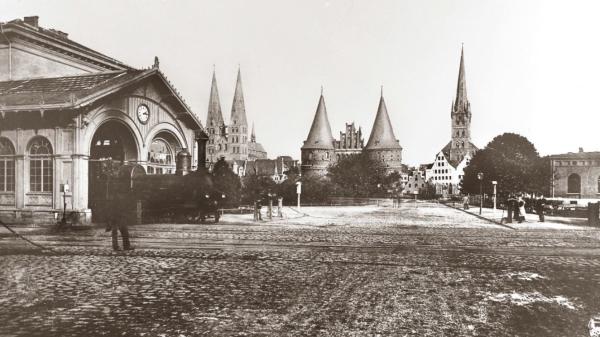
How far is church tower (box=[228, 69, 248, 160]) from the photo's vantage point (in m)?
145

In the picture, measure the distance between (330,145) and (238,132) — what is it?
148 ft

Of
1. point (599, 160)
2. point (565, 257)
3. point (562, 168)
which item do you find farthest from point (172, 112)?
point (562, 168)

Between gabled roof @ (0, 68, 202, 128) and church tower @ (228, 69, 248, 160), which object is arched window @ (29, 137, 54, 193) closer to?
gabled roof @ (0, 68, 202, 128)

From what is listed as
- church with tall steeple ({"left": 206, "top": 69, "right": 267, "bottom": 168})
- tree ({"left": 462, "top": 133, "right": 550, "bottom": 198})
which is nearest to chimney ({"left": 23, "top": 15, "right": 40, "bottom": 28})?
tree ({"left": 462, "top": 133, "right": 550, "bottom": 198})

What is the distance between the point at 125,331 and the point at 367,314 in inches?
111

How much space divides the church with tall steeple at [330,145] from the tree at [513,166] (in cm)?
4304

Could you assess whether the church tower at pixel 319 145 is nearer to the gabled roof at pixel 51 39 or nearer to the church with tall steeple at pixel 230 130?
the church with tall steeple at pixel 230 130

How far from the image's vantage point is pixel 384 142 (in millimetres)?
127188

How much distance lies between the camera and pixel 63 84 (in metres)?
20.2

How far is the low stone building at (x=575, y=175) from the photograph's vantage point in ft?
220

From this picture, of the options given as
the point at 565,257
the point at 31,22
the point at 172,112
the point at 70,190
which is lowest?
the point at 565,257

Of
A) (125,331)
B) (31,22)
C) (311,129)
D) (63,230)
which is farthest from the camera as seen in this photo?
(311,129)

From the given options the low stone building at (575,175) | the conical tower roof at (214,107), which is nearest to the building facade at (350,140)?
the conical tower roof at (214,107)

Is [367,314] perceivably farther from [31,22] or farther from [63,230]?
[31,22]
